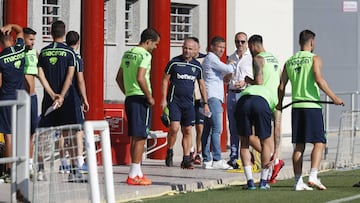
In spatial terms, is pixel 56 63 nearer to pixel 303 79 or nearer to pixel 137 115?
pixel 137 115

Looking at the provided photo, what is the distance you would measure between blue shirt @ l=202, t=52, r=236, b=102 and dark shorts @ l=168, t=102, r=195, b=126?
515mm

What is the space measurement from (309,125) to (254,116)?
695 mm

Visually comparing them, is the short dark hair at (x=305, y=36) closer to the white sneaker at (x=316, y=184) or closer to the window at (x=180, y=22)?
the white sneaker at (x=316, y=184)

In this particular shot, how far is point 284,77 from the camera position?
1410cm

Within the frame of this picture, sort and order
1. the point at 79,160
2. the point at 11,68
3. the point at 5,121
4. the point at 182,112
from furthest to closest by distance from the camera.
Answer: the point at 182,112 → the point at 11,68 → the point at 5,121 → the point at 79,160

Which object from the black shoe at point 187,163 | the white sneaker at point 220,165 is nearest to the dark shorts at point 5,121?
the black shoe at point 187,163

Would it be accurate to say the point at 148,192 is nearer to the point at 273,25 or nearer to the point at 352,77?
the point at 273,25

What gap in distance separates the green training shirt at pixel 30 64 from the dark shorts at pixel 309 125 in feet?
11.1

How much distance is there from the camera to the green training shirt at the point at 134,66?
46.2 feet

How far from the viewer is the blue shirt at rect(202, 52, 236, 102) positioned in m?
16.6

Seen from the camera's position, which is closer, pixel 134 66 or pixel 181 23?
pixel 134 66

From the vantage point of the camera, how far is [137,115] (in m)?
14.2

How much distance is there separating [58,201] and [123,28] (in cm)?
995

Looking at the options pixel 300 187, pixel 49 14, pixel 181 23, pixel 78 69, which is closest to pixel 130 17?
pixel 181 23
